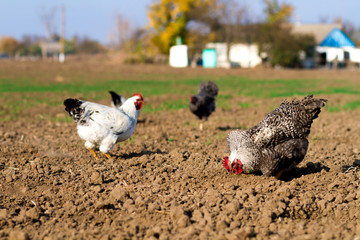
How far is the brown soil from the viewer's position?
159 inches

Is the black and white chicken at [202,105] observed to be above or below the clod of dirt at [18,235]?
above

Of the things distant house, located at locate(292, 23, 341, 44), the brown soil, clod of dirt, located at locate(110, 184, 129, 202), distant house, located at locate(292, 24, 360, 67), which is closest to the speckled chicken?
the brown soil

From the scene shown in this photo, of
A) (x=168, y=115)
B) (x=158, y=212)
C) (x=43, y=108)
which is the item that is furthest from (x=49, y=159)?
(x=43, y=108)

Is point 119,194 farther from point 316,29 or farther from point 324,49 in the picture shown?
point 316,29

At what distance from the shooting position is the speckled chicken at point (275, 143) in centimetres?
541

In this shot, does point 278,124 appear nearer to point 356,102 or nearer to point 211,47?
point 356,102

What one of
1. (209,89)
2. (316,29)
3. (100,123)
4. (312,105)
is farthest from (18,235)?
(316,29)

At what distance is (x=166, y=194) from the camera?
5.08m

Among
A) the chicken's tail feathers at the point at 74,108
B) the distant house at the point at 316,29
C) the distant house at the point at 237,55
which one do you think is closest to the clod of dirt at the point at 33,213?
the chicken's tail feathers at the point at 74,108

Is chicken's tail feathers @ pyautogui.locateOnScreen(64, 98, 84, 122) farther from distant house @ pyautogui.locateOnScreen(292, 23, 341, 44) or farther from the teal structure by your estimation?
distant house @ pyautogui.locateOnScreen(292, 23, 341, 44)

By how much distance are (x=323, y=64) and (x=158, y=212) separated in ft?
172

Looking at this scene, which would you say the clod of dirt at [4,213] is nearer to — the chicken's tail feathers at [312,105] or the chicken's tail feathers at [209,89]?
the chicken's tail feathers at [312,105]

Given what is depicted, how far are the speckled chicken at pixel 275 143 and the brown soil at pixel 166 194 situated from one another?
240 mm

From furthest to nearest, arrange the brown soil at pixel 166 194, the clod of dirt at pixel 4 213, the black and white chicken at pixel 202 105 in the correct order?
1. the black and white chicken at pixel 202 105
2. the clod of dirt at pixel 4 213
3. the brown soil at pixel 166 194
